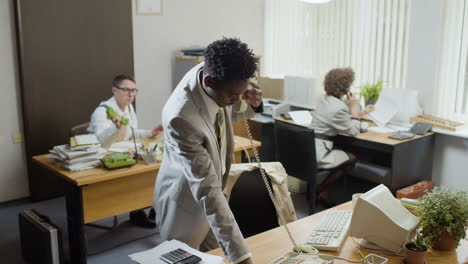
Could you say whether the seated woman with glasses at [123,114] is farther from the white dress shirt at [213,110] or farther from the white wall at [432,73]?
the white wall at [432,73]

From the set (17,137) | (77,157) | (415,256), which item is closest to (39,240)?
(77,157)

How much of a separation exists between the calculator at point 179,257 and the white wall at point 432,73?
3.18 meters

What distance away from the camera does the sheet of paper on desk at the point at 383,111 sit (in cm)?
426

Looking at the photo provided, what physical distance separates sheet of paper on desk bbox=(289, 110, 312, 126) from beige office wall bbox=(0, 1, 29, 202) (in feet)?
8.80

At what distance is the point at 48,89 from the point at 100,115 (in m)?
1.04

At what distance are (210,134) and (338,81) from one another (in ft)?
8.21

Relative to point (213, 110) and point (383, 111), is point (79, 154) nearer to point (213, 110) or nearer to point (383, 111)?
point (213, 110)

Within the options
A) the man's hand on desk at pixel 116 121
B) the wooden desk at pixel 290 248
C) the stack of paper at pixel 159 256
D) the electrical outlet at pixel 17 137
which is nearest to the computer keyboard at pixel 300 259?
the wooden desk at pixel 290 248

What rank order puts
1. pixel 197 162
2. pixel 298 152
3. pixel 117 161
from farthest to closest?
pixel 298 152
pixel 117 161
pixel 197 162

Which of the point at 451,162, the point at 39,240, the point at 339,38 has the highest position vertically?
the point at 339,38

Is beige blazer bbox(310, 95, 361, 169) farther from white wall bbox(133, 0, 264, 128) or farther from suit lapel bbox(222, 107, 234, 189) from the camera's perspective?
suit lapel bbox(222, 107, 234, 189)

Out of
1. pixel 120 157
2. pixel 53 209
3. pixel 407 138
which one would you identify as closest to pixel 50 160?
pixel 120 157

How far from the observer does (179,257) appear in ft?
5.31

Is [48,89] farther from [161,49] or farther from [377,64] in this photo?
[377,64]
